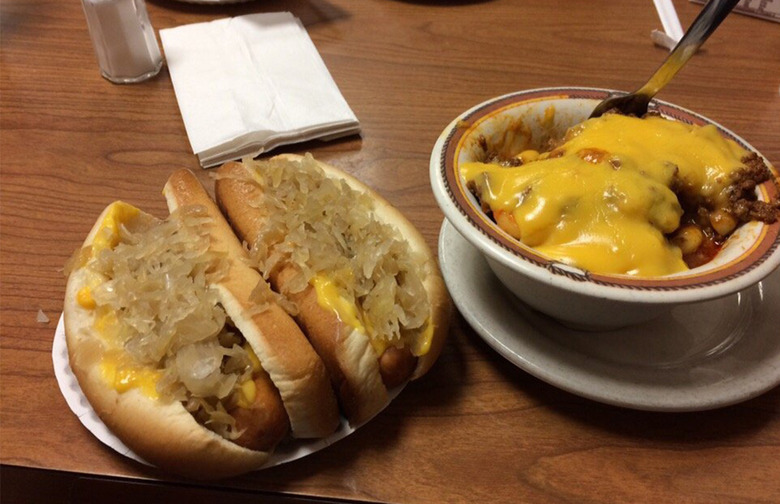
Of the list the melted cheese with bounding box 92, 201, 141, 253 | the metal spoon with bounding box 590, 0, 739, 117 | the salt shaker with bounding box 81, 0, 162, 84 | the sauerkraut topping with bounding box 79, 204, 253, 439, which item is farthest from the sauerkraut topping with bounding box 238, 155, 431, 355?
the salt shaker with bounding box 81, 0, 162, 84

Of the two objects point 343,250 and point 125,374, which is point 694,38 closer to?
point 343,250

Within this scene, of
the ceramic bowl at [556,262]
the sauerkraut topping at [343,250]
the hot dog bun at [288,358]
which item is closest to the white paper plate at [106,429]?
the hot dog bun at [288,358]

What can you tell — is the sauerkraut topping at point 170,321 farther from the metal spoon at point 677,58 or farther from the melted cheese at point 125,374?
the metal spoon at point 677,58

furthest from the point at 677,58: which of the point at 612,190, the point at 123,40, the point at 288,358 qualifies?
the point at 123,40

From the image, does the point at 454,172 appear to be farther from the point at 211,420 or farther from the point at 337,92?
the point at 337,92

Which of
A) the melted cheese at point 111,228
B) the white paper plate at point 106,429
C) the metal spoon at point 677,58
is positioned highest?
the metal spoon at point 677,58

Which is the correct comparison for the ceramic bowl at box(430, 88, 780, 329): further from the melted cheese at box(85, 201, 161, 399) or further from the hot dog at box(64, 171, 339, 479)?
the melted cheese at box(85, 201, 161, 399)
